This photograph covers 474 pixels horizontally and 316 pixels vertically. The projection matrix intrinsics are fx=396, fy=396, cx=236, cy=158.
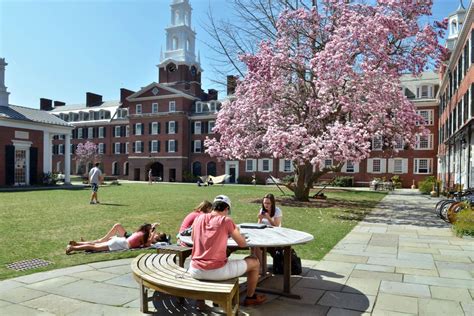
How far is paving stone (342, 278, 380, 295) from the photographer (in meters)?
5.32

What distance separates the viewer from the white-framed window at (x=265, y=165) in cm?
4788

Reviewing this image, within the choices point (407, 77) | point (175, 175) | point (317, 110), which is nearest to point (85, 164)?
point (175, 175)

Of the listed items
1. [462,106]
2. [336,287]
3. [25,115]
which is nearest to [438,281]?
[336,287]

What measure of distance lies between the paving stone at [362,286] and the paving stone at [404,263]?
128 cm

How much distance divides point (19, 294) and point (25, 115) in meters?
30.1

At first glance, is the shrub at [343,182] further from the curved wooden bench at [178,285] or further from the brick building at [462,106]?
the curved wooden bench at [178,285]

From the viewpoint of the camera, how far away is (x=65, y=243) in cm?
829

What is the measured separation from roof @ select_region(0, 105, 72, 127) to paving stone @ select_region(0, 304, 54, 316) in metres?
27.8

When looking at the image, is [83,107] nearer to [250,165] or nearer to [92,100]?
[92,100]

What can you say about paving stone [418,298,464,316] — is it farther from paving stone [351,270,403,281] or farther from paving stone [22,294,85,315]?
paving stone [22,294,85,315]

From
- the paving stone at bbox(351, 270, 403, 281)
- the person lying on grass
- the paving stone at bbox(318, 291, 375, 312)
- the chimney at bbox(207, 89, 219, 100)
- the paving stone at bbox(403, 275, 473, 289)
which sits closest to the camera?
the paving stone at bbox(318, 291, 375, 312)

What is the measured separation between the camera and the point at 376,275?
6.16m

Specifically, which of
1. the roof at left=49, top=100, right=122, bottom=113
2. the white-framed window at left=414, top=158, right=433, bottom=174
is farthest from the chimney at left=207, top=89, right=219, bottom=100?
the white-framed window at left=414, top=158, right=433, bottom=174

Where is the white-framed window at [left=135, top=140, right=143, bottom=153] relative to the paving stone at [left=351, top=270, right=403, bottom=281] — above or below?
above
